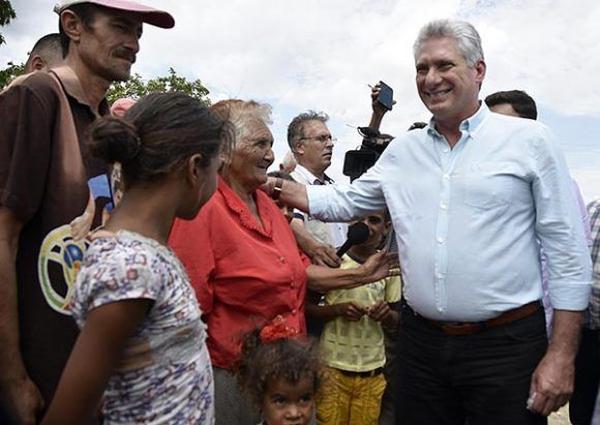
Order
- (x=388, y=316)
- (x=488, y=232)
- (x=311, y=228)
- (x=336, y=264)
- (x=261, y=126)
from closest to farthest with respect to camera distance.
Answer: (x=488, y=232) → (x=261, y=126) → (x=336, y=264) → (x=388, y=316) → (x=311, y=228)

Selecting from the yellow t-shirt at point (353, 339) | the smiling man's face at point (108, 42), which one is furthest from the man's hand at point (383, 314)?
the smiling man's face at point (108, 42)

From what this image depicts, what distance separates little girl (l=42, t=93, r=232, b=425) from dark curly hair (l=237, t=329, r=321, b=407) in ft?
2.51

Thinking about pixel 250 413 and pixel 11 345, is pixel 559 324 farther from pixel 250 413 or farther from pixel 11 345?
pixel 11 345

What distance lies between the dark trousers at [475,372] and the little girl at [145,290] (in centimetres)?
118

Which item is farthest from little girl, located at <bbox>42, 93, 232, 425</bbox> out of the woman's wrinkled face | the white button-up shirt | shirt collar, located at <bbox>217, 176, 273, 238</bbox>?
the white button-up shirt

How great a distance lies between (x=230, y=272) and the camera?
2.62 meters

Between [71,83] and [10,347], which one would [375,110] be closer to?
[71,83]

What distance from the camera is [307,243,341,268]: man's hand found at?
334 centimetres

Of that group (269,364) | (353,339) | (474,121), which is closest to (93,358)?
(269,364)

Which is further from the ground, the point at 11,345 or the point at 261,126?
the point at 261,126

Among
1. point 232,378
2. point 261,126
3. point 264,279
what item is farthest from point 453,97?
point 232,378

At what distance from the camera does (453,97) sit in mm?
2656

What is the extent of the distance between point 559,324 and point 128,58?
6.31ft

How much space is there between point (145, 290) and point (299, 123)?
386 cm
